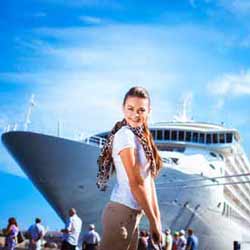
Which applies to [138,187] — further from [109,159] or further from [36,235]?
[36,235]

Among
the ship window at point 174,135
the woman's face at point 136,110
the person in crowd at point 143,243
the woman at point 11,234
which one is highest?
the ship window at point 174,135

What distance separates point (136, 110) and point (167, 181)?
2278 centimetres

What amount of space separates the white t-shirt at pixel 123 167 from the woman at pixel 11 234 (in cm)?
884

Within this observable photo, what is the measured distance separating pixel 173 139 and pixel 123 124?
28641mm

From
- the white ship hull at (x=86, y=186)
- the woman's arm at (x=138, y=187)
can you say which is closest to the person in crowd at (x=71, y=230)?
the woman's arm at (x=138, y=187)

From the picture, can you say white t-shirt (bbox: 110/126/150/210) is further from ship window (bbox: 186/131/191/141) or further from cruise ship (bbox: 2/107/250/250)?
ship window (bbox: 186/131/191/141)

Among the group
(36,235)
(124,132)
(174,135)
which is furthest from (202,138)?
(124,132)

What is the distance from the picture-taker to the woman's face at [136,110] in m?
3.03

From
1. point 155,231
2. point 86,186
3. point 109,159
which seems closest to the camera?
point 155,231

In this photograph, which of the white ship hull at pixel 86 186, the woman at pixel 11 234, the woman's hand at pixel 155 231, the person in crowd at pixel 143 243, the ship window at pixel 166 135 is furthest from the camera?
the ship window at pixel 166 135

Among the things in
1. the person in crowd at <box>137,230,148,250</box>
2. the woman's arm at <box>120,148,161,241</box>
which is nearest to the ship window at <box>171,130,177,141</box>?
the person in crowd at <box>137,230,148,250</box>

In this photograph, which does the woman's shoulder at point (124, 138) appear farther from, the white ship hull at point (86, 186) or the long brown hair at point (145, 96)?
the white ship hull at point (86, 186)

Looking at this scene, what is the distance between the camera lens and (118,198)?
9.86 feet

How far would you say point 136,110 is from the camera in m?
3.04
